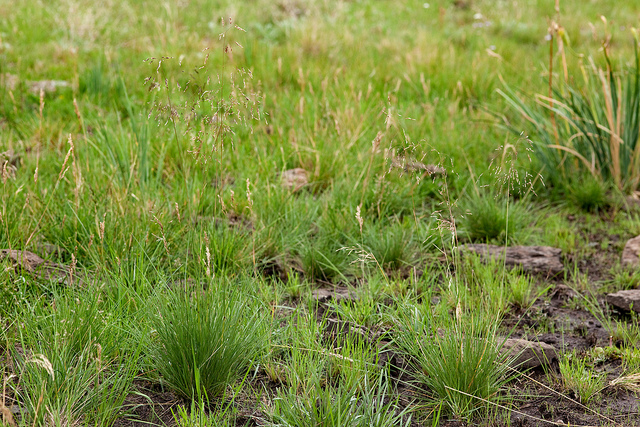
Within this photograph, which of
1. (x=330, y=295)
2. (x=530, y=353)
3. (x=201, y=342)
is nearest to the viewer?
(x=201, y=342)

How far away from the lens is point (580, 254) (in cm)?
331

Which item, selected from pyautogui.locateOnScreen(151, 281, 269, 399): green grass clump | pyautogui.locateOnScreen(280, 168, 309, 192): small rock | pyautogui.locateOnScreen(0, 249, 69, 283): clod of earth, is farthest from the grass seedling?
pyautogui.locateOnScreen(280, 168, 309, 192): small rock

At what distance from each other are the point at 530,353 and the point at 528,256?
0.96 meters

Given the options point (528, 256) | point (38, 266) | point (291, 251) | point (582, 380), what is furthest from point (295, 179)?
point (582, 380)

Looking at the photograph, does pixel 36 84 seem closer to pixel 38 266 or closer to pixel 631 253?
pixel 38 266

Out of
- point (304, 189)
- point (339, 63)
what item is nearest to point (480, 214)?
point (304, 189)

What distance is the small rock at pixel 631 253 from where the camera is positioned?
3121 mm

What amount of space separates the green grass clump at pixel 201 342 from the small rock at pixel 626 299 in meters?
1.72

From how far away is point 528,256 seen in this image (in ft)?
10.4

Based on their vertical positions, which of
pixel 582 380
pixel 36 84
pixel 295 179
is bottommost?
pixel 582 380

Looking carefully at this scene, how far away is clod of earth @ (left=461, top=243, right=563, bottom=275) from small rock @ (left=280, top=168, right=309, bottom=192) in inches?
44.3

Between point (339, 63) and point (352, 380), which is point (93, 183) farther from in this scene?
point (339, 63)

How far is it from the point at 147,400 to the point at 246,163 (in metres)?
2.03

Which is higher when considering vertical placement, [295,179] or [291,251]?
[295,179]
